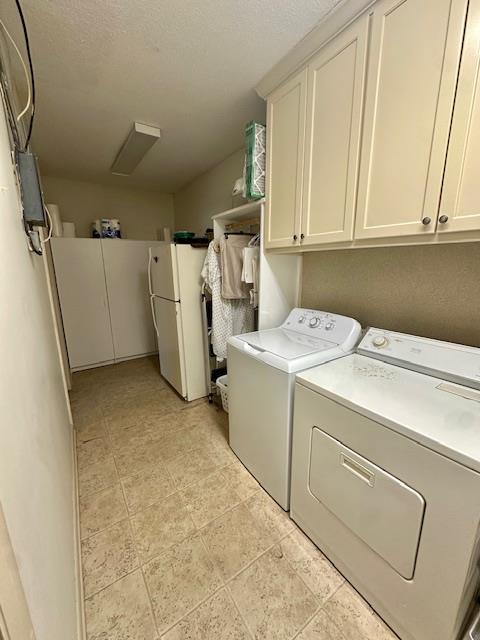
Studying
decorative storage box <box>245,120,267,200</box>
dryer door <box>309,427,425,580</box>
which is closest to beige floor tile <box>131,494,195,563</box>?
dryer door <box>309,427,425,580</box>

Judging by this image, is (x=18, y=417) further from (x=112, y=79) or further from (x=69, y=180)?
(x=69, y=180)

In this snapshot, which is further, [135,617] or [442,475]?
[135,617]

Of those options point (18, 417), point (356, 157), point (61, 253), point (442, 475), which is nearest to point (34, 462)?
point (18, 417)

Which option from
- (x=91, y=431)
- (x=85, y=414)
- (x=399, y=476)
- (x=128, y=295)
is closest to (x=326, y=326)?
(x=399, y=476)

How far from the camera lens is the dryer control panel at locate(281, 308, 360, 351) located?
5.01 ft

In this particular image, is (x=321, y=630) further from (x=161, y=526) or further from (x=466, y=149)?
(x=466, y=149)

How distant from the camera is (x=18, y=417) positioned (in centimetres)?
65

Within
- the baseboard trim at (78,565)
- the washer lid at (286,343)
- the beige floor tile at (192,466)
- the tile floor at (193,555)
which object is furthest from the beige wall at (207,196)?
the baseboard trim at (78,565)

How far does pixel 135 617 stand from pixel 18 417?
1036 mm

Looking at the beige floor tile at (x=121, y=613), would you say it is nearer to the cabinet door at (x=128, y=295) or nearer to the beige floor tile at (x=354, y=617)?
the beige floor tile at (x=354, y=617)

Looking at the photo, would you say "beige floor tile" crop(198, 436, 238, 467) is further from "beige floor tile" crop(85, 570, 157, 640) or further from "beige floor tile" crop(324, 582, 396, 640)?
"beige floor tile" crop(324, 582, 396, 640)

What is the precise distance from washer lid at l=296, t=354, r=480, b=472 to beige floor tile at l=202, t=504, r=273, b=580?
0.87 m

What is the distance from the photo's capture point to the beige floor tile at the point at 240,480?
1.61 metres

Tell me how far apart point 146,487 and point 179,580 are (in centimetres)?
59
